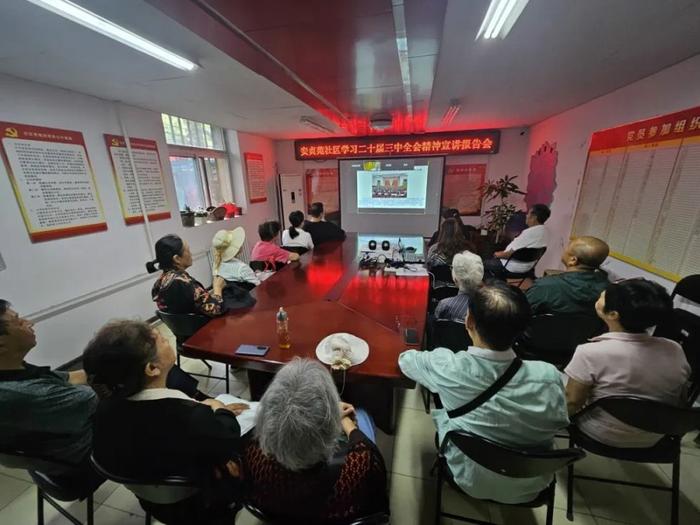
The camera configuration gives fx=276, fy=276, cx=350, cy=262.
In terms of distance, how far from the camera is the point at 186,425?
87cm

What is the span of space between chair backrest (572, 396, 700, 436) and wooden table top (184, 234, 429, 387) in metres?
0.76

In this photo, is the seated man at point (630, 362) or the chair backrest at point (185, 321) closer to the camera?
the seated man at point (630, 362)

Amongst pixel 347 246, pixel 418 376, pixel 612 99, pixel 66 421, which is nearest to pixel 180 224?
pixel 347 246

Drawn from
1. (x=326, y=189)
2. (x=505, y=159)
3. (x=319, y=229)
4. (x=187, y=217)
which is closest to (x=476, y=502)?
(x=319, y=229)

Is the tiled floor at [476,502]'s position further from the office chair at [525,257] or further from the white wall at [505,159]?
the white wall at [505,159]

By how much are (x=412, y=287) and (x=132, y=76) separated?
2783 millimetres

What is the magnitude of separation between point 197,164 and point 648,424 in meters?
5.32

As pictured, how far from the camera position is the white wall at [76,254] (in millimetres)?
2135

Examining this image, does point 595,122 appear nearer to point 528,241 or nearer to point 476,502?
point 528,241

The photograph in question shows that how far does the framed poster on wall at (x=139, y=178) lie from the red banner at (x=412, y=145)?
3157 millimetres

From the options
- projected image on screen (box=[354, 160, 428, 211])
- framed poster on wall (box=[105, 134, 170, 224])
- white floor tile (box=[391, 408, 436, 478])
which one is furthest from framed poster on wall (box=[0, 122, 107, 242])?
projected image on screen (box=[354, 160, 428, 211])

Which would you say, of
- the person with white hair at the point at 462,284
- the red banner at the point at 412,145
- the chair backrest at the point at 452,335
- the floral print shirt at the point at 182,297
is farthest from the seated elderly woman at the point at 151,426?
the red banner at the point at 412,145

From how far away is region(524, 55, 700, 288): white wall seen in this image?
2.05 meters

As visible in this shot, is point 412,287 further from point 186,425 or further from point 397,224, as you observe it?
point 397,224
